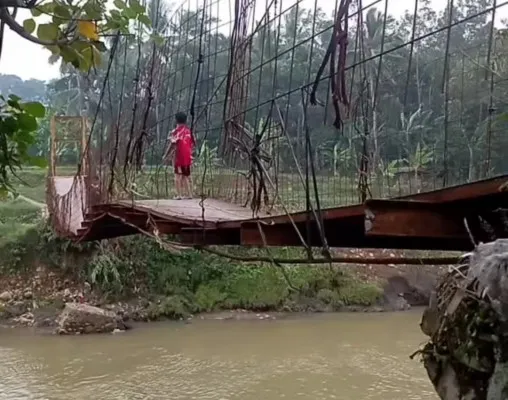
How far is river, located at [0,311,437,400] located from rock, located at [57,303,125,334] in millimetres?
168

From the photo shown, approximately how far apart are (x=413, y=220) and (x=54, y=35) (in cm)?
137

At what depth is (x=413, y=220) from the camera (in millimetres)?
2146

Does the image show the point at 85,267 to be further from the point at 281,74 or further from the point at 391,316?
the point at 281,74

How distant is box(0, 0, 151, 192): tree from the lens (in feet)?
3.26

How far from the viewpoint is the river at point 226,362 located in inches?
221

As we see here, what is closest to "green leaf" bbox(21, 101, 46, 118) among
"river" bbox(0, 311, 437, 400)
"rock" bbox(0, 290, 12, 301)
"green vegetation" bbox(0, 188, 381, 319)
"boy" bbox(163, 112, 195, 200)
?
"boy" bbox(163, 112, 195, 200)

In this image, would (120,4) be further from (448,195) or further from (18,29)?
(448,195)

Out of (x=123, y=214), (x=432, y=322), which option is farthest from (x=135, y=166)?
(x=432, y=322)

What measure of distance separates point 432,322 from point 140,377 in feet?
16.4

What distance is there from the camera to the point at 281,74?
1182 centimetres

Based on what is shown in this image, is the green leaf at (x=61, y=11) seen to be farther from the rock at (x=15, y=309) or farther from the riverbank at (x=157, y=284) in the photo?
the rock at (x=15, y=309)

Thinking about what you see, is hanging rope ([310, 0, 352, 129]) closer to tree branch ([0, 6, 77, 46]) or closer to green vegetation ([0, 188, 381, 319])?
tree branch ([0, 6, 77, 46])

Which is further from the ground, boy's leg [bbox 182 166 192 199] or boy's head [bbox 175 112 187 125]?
boy's head [bbox 175 112 187 125]

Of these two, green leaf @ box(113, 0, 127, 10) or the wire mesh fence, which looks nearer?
green leaf @ box(113, 0, 127, 10)
